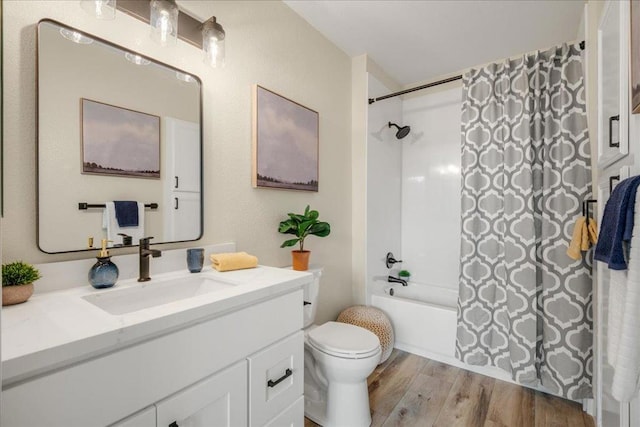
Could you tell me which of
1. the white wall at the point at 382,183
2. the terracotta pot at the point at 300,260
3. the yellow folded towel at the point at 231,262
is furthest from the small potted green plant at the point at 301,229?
the white wall at the point at 382,183

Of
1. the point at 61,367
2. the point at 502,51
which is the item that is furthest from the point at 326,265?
the point at 502,51

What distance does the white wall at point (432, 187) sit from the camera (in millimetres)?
3010

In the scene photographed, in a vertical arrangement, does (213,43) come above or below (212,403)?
above

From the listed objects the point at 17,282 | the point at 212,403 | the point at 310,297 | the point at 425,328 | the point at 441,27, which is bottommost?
the point at 425,328

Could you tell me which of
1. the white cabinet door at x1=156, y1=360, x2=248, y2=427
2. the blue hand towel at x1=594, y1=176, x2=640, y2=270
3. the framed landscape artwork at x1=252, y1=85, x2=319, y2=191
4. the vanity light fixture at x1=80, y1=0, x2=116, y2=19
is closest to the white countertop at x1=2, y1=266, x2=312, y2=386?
the white cabinet door at x1=156, y1=360, x2=248, y2=427

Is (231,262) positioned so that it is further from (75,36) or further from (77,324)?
(75,36)

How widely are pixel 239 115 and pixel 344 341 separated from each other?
1367 millimetres

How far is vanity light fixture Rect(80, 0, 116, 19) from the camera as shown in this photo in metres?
1.14

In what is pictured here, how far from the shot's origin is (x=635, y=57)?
3.46 feet

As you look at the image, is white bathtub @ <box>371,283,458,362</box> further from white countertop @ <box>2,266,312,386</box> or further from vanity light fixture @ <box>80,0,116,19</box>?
vanity light fixture @ <box>80,0,116,19</box>

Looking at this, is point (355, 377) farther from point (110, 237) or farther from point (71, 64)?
point (71, 64)

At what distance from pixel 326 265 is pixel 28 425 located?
185 cm

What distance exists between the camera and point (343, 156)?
2.62 metres

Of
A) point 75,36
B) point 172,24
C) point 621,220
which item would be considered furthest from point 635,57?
point 75,36
